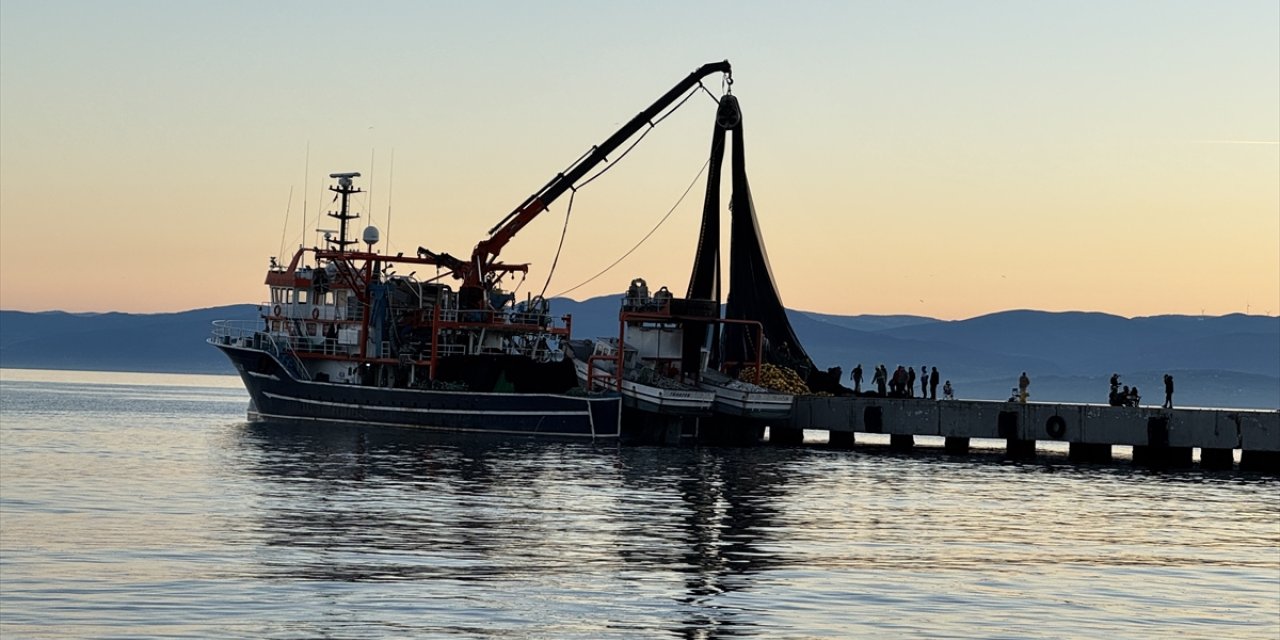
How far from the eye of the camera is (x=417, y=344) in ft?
295

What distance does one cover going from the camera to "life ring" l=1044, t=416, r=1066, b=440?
253 feet

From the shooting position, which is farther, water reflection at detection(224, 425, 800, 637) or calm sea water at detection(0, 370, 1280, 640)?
water reflection at detection(224, 425, 800, 637)

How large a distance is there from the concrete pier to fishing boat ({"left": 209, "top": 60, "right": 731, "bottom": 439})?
38.7 ft

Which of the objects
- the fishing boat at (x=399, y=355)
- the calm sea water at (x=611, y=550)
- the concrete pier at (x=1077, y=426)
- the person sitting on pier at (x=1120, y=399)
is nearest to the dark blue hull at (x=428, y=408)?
the fishing boat at (x=399, y=355)

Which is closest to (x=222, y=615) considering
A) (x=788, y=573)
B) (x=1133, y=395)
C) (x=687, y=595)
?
(x=687, y=595)

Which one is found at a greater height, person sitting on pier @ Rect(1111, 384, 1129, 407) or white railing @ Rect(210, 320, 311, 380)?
white railing @ Rect(210, 320, 311, 380)

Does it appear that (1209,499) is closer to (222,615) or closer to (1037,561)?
(1037,561)

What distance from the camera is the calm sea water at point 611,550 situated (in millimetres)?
27078

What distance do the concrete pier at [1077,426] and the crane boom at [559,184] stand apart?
19064 mm

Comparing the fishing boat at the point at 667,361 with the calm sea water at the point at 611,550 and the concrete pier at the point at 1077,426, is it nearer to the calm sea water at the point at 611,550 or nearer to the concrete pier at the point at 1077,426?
the concrete pier at the point at 1077,426

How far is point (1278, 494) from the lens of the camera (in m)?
60.1

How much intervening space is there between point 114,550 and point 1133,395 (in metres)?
56.9

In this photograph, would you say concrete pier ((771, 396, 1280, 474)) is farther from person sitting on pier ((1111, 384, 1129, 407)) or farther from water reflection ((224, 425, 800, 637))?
water reflection ((224, 425, 800, 637))

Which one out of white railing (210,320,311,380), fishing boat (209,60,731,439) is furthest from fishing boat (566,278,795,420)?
white railing (210,320,311,380)
